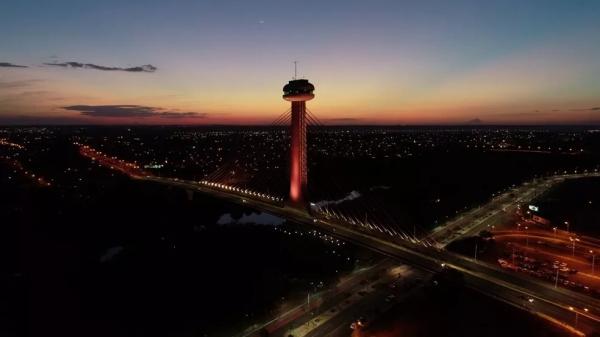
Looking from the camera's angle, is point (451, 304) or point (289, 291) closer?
point (451, 304)

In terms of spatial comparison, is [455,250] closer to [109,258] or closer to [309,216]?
[309,216]

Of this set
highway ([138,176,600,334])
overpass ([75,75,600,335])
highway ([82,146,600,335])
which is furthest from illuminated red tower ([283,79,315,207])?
highway ([138,176,600,334])

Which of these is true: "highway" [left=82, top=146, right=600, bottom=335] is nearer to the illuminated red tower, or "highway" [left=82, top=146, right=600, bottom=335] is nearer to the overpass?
the overpass

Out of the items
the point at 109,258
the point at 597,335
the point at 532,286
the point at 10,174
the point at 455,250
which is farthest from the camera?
the point at 10,174

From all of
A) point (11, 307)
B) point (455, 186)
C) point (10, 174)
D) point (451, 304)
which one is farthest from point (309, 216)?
point (10, 174)

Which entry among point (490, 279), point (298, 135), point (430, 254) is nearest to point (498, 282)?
point (490, 279)

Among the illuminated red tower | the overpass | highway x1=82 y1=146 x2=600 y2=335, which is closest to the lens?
highway x1=82 y1=146 x2=600 y2=335

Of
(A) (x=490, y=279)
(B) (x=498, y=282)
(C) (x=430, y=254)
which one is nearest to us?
(B) (x=498, y=282)

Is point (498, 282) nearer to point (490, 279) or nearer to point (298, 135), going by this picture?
point (490, 279)

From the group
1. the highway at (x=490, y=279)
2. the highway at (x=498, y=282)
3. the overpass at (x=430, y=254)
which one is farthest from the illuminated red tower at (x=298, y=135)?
the highway at (x=498, y=282)
